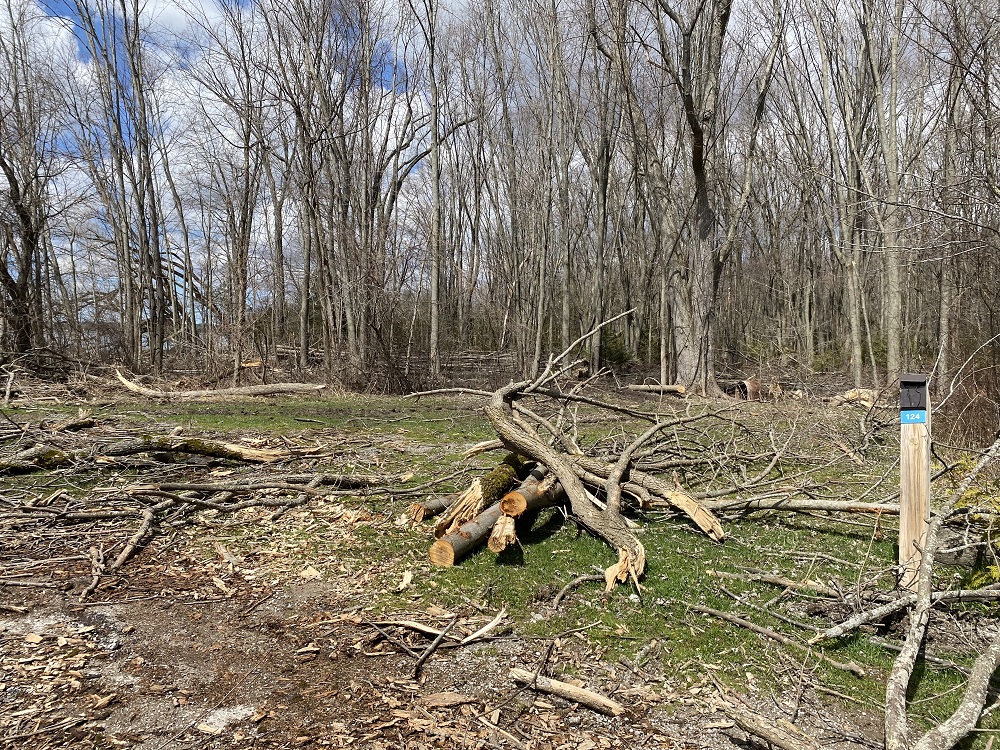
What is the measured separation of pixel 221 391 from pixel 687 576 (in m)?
11.3

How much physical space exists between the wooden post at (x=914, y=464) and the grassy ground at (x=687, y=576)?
0.21 m

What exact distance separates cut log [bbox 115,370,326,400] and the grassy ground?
613cm

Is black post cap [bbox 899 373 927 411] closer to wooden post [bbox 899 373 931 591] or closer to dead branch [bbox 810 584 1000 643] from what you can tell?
wooden post [bbox 899 373 931 591]

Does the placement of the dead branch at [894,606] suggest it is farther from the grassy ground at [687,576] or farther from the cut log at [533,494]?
the cut log at [533,494]

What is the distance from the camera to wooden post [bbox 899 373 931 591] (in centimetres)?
396

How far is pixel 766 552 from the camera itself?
4895mm

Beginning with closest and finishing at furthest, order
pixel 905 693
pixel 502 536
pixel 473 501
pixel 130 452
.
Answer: pixel 905 693, pixel 502 536, pixel 473 501, pixel 130 452

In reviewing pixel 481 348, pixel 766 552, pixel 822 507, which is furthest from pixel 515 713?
pixel 481 348

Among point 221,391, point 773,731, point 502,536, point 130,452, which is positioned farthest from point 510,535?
point 221,391

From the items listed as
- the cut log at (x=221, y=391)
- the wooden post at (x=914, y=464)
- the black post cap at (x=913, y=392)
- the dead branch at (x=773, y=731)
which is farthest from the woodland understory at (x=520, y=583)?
the cut log at (x=221, y=391)

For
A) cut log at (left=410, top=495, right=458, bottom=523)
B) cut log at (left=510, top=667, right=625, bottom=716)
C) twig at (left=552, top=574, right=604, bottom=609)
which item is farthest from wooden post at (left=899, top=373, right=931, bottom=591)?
cut log at (left=410, top=495, right=458, bottom=523)

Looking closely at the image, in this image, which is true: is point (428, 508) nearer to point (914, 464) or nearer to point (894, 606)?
point (894, 606)

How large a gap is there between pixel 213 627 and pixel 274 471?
10.5 feet

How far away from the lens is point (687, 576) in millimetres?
4414
